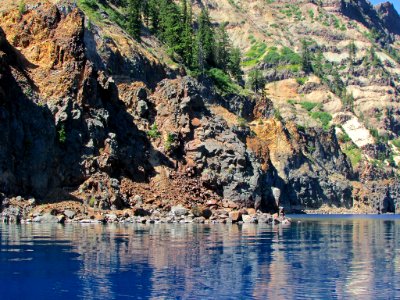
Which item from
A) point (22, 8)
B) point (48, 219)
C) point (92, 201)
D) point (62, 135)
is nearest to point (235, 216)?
point (92, 201)

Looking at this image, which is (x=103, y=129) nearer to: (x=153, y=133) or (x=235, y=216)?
(x=153, y=133)

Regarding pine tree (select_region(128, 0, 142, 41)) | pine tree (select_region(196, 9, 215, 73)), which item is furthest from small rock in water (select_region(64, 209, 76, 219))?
pine tree (select_region(196, 9, 215, 73))

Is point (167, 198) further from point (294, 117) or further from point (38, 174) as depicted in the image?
point (294, 117)

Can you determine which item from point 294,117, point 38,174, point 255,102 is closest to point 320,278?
point 38,174

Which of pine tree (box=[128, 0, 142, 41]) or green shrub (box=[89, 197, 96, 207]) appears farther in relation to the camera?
pine tree (box=[128, 0, 142, 41])

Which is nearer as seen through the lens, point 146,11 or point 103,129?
point 103,129

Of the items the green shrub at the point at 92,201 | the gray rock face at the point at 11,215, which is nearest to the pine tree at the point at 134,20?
the green shrub at the point at 92,201

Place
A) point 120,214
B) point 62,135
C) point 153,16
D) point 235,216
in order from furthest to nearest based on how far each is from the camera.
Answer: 1. point 153,16
2. point 235,216
3. point 62,135
4. point 120,214

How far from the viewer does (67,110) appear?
260ft

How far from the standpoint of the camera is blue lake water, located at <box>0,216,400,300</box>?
28.4 meters

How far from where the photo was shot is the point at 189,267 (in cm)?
3541

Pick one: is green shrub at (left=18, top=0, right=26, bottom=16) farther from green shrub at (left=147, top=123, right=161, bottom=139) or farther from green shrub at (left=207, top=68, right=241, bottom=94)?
green shrub at (left=207, top=68, right=241, bottom=94)

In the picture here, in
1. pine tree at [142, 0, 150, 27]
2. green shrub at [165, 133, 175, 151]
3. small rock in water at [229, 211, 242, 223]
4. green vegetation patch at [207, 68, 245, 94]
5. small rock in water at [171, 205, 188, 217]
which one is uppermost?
pine tree at [142, 0, 150, 27]

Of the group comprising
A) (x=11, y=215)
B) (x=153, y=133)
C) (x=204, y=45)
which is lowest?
(x=11, y=215)
